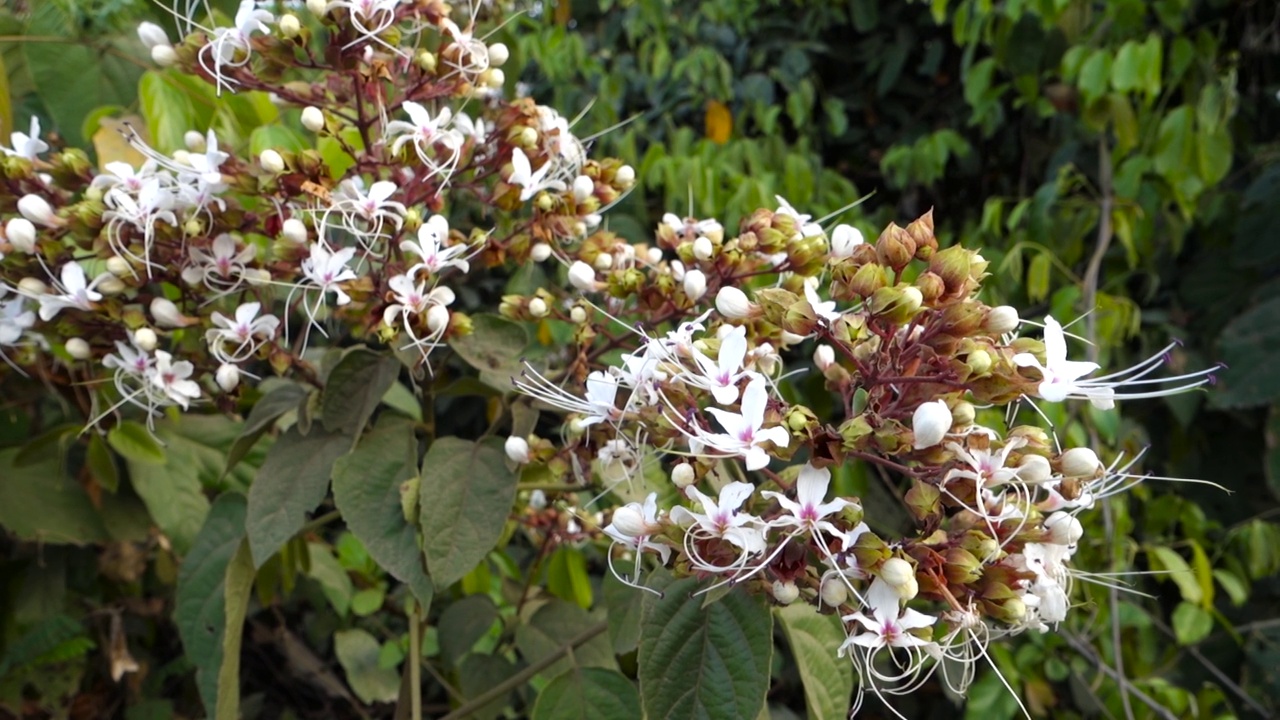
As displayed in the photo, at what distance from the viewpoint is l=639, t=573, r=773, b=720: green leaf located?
42 cm

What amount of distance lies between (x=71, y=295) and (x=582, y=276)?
30 cm

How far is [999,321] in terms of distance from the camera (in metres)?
0.42

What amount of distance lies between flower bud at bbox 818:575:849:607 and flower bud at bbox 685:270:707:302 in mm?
200

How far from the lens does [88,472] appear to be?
0.86 metres

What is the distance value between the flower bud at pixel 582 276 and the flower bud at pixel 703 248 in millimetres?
67

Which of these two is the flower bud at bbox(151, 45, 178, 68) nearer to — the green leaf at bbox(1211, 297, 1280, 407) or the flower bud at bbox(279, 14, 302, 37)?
the flower bud at bbox(279, 14, 302, 37)

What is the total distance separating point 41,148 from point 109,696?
0.78 meters

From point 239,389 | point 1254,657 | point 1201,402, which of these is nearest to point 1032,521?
point 239,389

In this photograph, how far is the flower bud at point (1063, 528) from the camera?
0.41 metres

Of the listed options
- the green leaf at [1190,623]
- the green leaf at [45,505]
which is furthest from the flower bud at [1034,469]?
the green leaf at [1190,623]

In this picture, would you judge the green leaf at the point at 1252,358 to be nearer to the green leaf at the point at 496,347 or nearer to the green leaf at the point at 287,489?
the green leaf at the point at 496,347

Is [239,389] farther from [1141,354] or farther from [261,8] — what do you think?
[1141,354]

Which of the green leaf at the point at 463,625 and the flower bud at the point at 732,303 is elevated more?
the flower bud at the point at 732,303

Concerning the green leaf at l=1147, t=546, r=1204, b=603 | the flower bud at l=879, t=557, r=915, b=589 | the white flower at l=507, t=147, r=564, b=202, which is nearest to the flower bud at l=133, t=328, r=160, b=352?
the white flower at l=507, t=147, r=564, b=202
